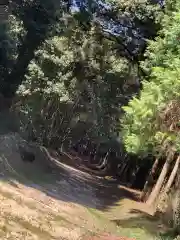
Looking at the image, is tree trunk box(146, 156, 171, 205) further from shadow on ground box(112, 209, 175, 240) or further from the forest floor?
shadow on ground box(112, 209, 175, 240)

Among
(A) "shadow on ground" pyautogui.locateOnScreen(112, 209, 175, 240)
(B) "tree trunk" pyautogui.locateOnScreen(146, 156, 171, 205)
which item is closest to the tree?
(A) "shadow on ground" pyautogui.locateOnScreen(112, 209, 175, 240)

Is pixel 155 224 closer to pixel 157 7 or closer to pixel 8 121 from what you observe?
pixel 157 7

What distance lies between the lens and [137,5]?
95.1ft

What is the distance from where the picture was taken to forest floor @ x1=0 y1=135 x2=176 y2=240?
14266 millimetres

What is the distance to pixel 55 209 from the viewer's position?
60.3ft

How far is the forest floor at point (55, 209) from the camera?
46.8 ft

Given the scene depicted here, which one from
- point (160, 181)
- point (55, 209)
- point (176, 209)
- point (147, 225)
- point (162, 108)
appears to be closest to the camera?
point (162, 108)

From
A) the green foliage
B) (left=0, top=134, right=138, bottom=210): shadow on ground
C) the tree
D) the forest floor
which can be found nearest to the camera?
the forest floor

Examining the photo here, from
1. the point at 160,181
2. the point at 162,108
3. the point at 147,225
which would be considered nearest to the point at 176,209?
the point at 147,225

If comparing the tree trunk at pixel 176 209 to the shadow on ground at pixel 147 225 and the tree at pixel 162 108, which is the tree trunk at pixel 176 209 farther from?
the tree at pixel 162 108

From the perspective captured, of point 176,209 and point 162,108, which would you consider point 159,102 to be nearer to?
point 162,108

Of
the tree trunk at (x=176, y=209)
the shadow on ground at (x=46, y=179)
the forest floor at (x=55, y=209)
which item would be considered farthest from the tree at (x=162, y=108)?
the shadow on ground at (x=46, y=179)

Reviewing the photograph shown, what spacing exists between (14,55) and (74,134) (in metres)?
15.5

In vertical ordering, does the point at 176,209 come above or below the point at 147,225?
above
